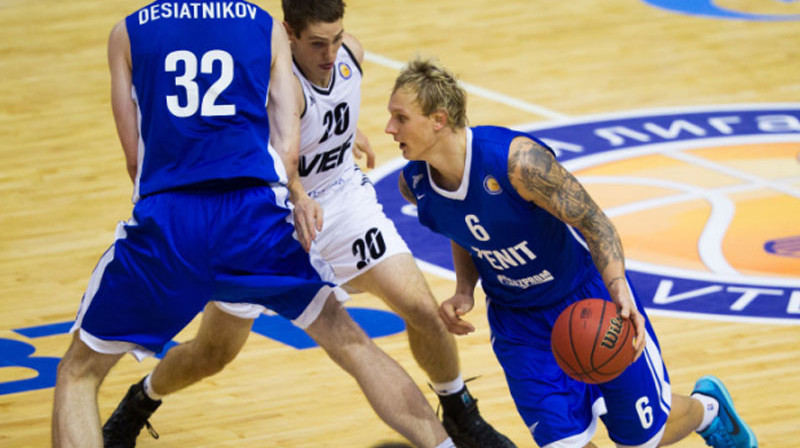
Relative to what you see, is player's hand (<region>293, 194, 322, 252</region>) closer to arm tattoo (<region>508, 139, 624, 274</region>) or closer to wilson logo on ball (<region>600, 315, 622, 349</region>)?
arm tattoo (<region>508, 139, 624, 274</region>)

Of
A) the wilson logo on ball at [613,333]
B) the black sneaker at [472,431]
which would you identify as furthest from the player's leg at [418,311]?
the wilson logo on ball at [613,333]

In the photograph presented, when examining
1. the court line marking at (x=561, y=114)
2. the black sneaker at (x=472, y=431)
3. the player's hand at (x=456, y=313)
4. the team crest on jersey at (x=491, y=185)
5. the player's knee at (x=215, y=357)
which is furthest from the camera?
the court line marking at (x=561, y=114)

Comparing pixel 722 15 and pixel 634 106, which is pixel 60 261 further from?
pixel 722 15

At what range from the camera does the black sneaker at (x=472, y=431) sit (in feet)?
17.0

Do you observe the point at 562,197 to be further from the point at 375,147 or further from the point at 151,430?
the point at 375,147

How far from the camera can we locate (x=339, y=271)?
17.6 ft

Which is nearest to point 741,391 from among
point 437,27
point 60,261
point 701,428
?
point 701,428

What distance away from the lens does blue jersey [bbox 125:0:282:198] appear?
14.1ft

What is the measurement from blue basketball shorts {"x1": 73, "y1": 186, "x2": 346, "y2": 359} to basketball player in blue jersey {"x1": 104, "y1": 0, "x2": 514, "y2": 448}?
0.82 metres

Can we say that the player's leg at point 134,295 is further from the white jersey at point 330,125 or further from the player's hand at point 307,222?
the white jersey at point 330,125

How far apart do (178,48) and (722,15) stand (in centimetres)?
866

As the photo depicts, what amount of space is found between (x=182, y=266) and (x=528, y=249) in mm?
1257

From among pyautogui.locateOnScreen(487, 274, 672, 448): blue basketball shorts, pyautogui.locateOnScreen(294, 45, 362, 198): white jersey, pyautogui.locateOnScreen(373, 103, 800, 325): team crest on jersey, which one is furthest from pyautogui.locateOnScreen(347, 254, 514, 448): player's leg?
pyautogui.locateOnScreen(373, 103, 800, 325): team crest on jersey

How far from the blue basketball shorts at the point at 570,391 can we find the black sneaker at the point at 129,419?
5.64 ft
